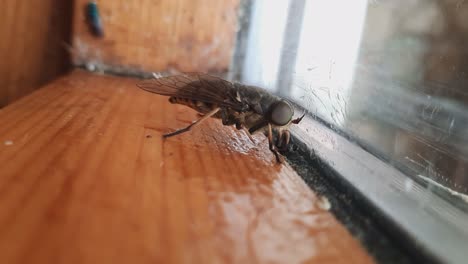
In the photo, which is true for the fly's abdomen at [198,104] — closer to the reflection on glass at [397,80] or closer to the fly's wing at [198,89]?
the fly's wing at [198,89]

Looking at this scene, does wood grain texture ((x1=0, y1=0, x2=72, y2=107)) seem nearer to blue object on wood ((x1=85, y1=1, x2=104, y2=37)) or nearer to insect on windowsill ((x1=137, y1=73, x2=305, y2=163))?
blue object on wood ((x1=85, y1=1, x2=104, y2=37))

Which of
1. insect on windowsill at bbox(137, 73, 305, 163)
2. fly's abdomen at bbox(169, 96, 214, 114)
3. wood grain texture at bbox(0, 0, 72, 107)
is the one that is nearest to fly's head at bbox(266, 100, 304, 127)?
insect on windowsill at bbox(137, 73, 305, 163)

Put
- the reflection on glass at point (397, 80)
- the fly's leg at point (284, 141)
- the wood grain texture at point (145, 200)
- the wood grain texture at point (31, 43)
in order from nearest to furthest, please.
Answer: the wood grain texture at point (145, 200), the reflection on glass at point (397, 80), the fly's leg at point (284, 141), the wood grain texture at point (31, 43)

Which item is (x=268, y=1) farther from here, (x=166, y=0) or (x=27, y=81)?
(x=27, y=81)

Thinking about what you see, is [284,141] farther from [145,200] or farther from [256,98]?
[145,200]

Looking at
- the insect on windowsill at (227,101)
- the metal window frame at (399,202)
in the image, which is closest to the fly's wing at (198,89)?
the insect on windowsill at (227,101)

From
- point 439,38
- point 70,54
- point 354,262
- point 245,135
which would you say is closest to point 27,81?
point 70,54

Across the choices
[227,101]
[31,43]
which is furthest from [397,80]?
[31,43]
